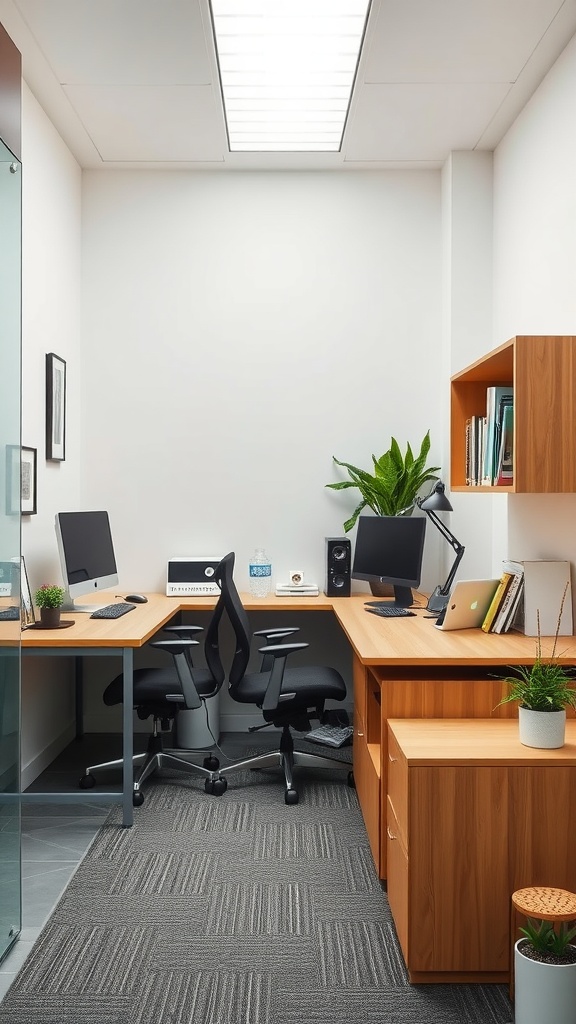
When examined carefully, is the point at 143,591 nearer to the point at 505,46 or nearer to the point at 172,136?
the point at 172,136

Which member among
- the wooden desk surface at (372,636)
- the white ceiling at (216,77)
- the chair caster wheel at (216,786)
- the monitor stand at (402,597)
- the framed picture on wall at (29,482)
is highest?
the white ceiling at (216,77)

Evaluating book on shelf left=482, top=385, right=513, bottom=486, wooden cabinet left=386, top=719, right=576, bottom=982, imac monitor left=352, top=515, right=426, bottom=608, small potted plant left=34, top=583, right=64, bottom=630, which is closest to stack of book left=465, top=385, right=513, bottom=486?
book on shelf left=482, top=385, right=513, bottom=486

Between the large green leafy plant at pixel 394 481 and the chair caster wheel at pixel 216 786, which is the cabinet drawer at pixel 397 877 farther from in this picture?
the large green leafy plant at pixel 394 481

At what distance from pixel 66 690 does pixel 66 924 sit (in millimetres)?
2092

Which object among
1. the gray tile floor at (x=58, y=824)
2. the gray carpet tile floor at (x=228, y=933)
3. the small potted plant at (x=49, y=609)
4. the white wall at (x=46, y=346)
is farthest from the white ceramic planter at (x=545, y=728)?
the white wall at (x=46, y=346)

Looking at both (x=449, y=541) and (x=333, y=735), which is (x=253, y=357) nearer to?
(x=449, y=541)

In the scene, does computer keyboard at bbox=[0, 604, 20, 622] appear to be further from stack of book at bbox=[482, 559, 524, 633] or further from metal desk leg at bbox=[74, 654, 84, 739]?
metal desk leg at bbox=[74, 654, 84, 739]

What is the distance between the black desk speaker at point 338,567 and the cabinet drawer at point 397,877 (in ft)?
6.10

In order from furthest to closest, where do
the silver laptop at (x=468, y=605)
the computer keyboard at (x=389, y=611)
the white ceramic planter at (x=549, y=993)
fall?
1. the computer keyboard at (x=389, y=611)
2. the silver laptop at (x=468, y=605)
3. the white ceramic planter at (x=549, y=993)

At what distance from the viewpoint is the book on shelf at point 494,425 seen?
10.4ft

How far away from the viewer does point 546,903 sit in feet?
6.61

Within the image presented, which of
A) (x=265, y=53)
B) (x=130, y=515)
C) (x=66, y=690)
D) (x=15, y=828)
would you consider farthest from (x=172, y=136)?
(x=15, y=828)

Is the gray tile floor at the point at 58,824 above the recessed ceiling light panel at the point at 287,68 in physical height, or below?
below

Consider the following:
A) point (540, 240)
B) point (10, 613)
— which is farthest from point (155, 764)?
point (540, 240)
